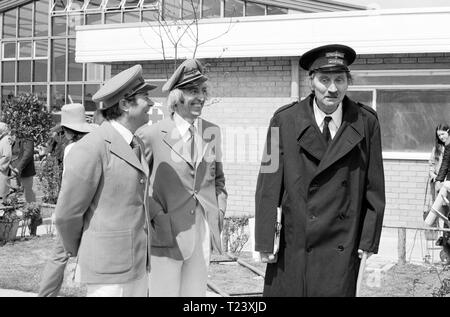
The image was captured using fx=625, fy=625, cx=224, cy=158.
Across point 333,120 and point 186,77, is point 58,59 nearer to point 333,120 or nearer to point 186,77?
point 186,77

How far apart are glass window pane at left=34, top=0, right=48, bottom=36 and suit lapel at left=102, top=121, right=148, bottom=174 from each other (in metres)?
18.9

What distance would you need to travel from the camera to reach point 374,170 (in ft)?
10.8

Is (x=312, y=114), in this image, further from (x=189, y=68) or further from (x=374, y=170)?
(x=189, y=68)

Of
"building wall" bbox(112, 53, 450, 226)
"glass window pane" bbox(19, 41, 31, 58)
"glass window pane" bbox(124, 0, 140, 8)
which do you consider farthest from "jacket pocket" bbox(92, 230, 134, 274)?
"glass window pane" bbox(19, 41, 31, 58)

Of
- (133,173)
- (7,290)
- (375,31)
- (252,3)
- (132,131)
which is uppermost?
(252,3)

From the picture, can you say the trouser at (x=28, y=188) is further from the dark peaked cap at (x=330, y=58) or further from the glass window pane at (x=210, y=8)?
the dark peaked cap at (x=330, y=58)

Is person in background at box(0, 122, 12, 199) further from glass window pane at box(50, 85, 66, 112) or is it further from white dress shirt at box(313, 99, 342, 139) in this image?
glass window pane at box(50, 85, 66, 112)

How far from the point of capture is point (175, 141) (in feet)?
13.1

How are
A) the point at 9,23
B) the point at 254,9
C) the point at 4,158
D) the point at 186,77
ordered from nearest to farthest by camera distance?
the point at 186,77
the point at 4,158
the point at 254,9
the point at 9,23

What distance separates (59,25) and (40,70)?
1.65m

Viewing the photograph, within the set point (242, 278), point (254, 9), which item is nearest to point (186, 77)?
point (242, 278)

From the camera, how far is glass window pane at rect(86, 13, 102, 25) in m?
19.3
